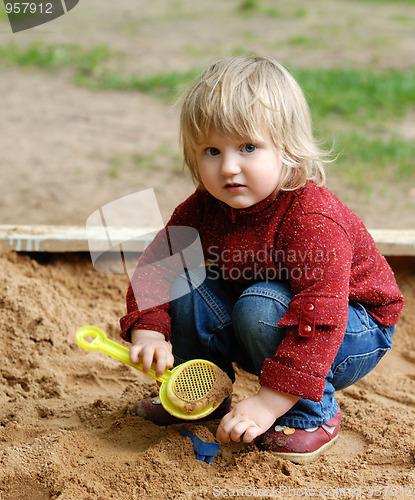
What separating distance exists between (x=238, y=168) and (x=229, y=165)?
3 centimetres

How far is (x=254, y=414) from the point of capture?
1.65 meters

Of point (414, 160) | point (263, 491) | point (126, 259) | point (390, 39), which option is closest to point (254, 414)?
point (263, 491)

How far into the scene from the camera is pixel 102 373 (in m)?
2.27

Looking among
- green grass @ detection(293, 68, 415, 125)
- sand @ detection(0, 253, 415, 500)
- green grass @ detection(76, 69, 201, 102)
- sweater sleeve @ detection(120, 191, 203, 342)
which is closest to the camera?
sand @ detection(0, 253, 415, 500)

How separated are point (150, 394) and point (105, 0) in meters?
9.86

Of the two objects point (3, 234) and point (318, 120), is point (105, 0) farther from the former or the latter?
point (3, 234)

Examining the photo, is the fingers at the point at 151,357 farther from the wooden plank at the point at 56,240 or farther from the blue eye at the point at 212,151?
the wooden plank at the point at 56,240

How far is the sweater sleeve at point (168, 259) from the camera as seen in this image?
192 cm

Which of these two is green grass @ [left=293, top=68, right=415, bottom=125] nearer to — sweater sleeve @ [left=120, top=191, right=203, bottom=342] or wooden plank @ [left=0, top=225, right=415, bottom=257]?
wooden plank @ [left=0, top=225, right=415, bottom=257]

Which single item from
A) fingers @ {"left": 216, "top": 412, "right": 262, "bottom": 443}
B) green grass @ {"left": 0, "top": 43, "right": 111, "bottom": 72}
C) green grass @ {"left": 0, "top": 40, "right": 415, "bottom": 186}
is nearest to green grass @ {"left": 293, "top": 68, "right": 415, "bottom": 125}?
green grass @ {"left": 0, "top": 40, "right": 415, "bottom": 186}

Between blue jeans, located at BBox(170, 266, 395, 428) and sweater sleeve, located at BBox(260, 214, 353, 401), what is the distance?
0.21 feet

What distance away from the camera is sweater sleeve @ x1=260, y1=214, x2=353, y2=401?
1.64 meters

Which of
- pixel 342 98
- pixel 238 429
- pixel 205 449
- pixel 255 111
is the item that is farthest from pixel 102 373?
pixel 342 98

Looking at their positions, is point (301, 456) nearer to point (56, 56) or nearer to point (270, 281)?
point (270, 281)
